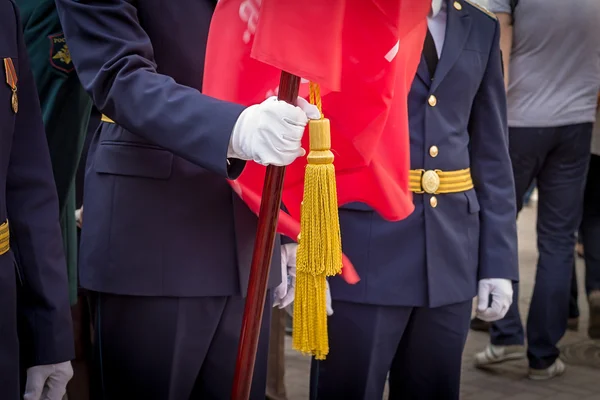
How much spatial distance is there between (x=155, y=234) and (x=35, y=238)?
241 mm

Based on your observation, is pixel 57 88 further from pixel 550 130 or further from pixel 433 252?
pixel 550 130

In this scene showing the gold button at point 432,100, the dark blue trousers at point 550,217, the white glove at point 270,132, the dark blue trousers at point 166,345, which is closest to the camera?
the white glove at point 270,132

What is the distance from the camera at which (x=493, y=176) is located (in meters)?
2.67

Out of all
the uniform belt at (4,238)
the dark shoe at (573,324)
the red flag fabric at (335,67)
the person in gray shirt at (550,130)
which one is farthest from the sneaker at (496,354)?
the uniform belt at (4,238)

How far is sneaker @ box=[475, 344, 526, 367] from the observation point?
4.36m

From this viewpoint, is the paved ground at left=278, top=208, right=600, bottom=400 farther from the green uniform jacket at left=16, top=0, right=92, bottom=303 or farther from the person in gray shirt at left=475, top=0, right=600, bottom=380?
the green uniform jacket at left=16, top=0, right=92, bottom=303

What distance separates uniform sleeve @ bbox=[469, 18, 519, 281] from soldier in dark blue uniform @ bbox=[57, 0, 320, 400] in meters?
0.82

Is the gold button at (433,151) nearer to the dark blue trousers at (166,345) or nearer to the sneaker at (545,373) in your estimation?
the dark blue trousers at (166,345)

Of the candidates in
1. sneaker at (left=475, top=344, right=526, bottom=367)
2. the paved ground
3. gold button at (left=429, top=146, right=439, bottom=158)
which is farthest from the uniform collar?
sneaker at (left=475, top=344, right=526, bottom=367)

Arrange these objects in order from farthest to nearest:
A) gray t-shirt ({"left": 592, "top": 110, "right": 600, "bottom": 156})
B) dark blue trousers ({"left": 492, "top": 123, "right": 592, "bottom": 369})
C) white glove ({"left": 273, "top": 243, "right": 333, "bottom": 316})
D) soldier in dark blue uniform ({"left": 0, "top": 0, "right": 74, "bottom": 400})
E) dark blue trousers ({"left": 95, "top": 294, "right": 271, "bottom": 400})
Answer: gray t-shirt ({"left": 592, "top": 110, "right": 600, "bottom": 156}) → dark blue trousers ({"left": 492, "top": 123, "right": 592, "bottom": 369}) → white glove ({"left": 273, "top": 243, "right": 333, "bottom": 316}) → dark blue trousers ({"left": 95, "top": 294, "right": 271, "bottom": 400}) → soldier in dark blue uniform ({"left": 0, "top": 0, "right": 74, "bottom": 400})

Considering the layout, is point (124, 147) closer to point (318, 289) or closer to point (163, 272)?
point (163, 272)

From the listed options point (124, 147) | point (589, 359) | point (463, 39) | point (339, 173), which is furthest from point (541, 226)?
point (124, 147)

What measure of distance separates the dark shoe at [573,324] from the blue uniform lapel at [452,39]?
2.87 m

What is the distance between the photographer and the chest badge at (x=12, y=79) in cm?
176
